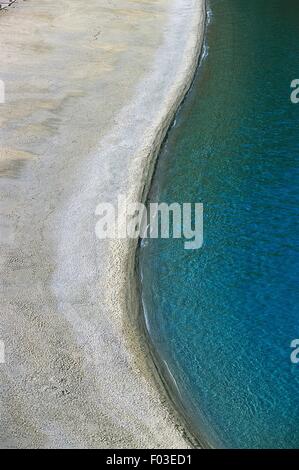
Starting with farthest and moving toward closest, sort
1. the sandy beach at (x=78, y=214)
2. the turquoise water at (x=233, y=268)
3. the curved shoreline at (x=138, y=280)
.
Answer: the turquoise water at (x=233, y=268) → the curved shoreline at (x=138, y=280) → the sandy beach at (x=78, y=214)

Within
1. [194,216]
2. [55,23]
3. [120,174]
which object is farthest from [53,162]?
[55,23]

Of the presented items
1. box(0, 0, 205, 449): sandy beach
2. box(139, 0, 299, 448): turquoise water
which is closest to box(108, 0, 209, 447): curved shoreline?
box(0, 0, 205, 449): sandy beach

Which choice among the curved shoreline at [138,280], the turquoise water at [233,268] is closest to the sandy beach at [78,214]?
the curved shoreline at [138,280]

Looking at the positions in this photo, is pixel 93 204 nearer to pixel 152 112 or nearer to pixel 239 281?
pixel 239 281

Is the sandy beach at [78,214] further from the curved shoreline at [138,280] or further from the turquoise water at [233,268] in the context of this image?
the turquoise water at [233,268]

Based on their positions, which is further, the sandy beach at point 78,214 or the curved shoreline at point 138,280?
the curved shoreline at point 138,280

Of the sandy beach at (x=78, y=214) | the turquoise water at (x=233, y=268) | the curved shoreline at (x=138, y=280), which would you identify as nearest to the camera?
the sandy beach at (x=78, y=214)

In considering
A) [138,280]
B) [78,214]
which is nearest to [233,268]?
[138,280]
